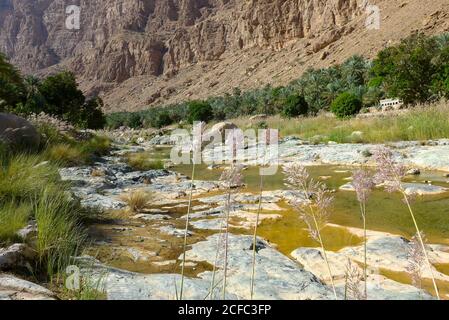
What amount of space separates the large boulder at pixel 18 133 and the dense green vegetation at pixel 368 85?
18.4m

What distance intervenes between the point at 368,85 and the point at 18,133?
33395 millimetres

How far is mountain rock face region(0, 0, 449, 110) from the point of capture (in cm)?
6525

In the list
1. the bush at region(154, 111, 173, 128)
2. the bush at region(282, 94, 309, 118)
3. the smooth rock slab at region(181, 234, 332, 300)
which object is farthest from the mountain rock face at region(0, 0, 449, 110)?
the smooth rock slab at region(181, 234, 332, 300)

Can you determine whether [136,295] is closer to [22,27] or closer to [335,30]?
[335,30]

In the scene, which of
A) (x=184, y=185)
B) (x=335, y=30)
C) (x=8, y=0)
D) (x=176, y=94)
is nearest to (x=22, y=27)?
(x=8, y=0)

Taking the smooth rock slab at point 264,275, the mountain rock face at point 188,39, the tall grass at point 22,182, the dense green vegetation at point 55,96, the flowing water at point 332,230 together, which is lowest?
the flowing water at point 332,230

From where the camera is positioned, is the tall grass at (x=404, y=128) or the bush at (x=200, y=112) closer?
the tall grass at (x=404, y=128)

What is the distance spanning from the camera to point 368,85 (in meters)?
36.1

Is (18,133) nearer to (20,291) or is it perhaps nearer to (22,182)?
(22,182)

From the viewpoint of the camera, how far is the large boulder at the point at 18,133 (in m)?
7.98

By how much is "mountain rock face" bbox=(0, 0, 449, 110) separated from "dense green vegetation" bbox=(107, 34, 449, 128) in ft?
41.5

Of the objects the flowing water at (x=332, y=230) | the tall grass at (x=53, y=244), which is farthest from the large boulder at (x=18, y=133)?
the tall grass at (x=53, y=244)

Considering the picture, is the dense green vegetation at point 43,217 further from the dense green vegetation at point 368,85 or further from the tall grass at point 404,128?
the dense green vegetation at point 368,85

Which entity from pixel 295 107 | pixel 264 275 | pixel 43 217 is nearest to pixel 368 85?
pixel 295 107
